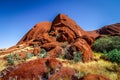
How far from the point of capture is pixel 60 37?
148 ft

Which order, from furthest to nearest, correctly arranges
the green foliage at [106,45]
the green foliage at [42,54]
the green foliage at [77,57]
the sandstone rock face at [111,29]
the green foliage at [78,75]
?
the sandstone rock face at [111,29], the green foliage at [106,45], the green foliage at [42,54], the green foliage at [77,57], the green foliage at [78,75]

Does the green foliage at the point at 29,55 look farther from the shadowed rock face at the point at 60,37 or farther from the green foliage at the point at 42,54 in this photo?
the shadowed rock face at the point at 60,37

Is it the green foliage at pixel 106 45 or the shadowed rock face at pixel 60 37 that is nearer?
the shadowed rock face at pixel 60 37

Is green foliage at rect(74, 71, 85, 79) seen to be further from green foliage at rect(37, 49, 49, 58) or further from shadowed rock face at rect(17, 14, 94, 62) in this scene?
green foliage at rect(37, 49, 49, 58)

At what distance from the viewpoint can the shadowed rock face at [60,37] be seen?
115 feet

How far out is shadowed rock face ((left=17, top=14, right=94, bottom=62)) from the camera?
35.0 meters

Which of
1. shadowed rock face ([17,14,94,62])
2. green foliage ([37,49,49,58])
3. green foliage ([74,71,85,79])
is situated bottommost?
green foliage ([74,71,85,79])

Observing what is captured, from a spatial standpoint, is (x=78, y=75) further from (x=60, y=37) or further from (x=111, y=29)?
(x=111, y=29)

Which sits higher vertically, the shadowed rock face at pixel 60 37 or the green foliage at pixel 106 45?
the shadowed rock face at pixel 60 37

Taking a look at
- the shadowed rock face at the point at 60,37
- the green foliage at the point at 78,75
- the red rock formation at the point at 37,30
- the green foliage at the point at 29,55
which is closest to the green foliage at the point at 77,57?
the shadowed rock face at the point at 60,37

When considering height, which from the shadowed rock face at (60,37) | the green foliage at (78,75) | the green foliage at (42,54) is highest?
the shadowed rock face at (60,37)

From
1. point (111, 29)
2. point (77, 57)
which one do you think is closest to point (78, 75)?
point (77, 57)

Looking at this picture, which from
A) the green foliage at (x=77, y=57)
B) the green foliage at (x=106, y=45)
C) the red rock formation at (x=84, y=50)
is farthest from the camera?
the green foliage at (x=106, y=45)

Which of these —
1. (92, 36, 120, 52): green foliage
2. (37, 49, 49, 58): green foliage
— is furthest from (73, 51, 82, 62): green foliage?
(92, 36, 120, 52): green foliage
